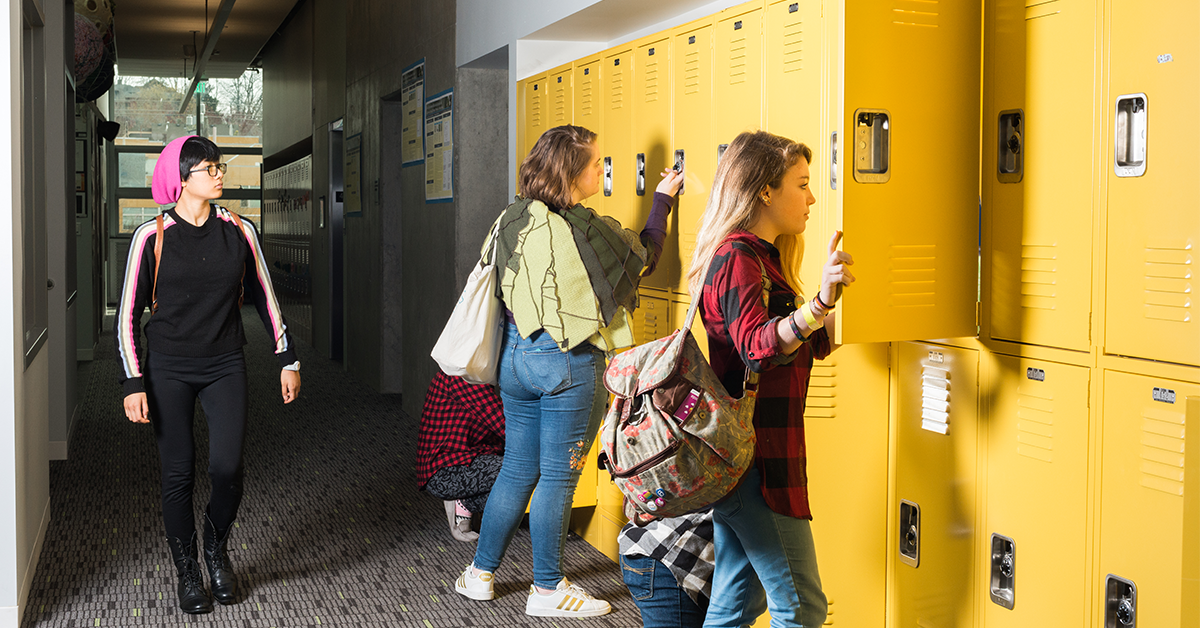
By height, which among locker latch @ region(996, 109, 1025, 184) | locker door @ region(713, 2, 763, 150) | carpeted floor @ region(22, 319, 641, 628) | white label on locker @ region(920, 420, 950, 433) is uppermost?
locker door @ region(713, 2, 763, 150)

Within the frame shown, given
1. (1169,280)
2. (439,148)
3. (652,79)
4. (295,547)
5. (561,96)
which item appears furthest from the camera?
(439,148)

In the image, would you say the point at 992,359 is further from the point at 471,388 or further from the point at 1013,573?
the point at 471,388

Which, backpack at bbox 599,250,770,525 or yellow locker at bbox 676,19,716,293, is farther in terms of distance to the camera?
yellow locker at bbox 676,19,716,293

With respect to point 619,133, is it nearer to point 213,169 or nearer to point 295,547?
point 213,169

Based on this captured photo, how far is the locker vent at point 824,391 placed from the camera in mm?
2637

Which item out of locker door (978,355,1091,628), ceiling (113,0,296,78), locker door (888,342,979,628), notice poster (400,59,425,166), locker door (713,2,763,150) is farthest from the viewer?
ceiling (113,0,296,78)

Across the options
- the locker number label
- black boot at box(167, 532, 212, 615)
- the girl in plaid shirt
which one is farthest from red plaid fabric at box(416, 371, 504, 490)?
the locker number label

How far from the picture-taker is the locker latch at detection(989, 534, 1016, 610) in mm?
2295

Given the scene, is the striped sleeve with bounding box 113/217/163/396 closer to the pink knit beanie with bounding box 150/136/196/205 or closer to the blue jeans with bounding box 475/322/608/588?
the pink knit beanie with bounding box 150/136/196/205

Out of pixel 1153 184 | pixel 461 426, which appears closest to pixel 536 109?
pixel 461 426

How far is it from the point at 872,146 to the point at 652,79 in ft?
4.08

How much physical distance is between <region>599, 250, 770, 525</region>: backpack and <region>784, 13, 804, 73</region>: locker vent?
94cm

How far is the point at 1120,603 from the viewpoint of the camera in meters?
2.04

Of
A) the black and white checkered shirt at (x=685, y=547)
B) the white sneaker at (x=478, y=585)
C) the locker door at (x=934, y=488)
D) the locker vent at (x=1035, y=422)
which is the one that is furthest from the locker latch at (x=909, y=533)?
the white sneaker at (x=478, y=585)
